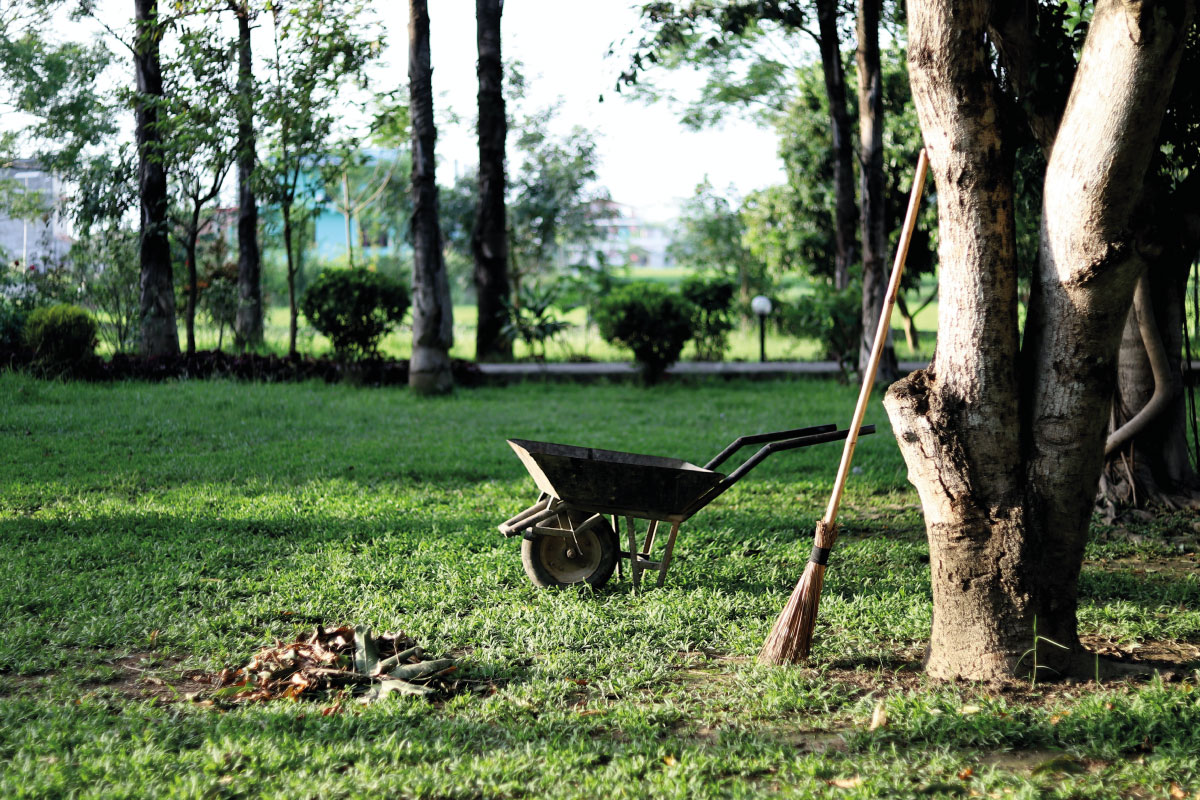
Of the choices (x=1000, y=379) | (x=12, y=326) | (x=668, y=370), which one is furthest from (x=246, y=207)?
A: (x=1000, y=379)

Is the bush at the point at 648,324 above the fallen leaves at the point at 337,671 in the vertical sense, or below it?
above

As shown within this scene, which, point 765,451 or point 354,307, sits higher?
point 354,307

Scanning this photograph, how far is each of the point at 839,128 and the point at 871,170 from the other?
8.34 ft

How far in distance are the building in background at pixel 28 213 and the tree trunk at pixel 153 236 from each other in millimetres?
4575

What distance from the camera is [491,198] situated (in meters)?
13.7

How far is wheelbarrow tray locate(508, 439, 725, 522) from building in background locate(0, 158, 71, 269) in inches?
580

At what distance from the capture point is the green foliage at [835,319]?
12859 millimetres

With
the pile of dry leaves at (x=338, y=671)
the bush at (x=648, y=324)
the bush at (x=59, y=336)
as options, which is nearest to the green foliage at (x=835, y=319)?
the bush at (x=648, y=324)

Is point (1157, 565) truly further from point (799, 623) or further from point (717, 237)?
point (717, 237)

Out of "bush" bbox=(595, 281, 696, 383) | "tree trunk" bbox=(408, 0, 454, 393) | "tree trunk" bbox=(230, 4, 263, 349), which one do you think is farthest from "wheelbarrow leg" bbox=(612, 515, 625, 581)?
"tree trunk" bbox=(230, 4, 263, 349)

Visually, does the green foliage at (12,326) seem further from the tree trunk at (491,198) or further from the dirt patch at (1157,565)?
the dirt patch at (1157,565)

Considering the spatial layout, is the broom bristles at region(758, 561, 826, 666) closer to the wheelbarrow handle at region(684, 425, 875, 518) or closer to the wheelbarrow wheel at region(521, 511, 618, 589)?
the wheelbarrow handle at region(684, 425, 875, 518)

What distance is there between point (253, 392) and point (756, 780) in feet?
28.9

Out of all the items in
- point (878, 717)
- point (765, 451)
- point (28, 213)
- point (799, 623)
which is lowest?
point (878, 717)
